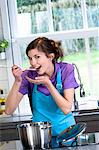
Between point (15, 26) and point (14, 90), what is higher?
point (15, 26)

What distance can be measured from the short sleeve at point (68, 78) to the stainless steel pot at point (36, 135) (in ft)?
1.25

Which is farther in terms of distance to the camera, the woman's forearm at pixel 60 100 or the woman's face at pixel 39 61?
the woman's face at pixel 39 61

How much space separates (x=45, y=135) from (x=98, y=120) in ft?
5.72

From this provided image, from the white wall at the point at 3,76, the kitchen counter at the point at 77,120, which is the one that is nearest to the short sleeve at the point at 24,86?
the kitchen counter at the point at 77,120

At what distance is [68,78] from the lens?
1.93 metres

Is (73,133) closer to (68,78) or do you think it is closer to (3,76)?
(68,78)

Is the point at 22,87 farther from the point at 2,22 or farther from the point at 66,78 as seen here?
the point at 2,22

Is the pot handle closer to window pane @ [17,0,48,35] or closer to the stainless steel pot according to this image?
the stainless steel pot

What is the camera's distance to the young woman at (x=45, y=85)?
187cm

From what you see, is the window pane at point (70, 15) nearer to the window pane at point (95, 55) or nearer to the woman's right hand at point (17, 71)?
the window pane at point (95, 55)

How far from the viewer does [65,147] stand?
60.7 inches

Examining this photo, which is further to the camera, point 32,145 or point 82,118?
point 82,118

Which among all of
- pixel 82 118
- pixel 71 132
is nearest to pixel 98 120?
pixel 82 118

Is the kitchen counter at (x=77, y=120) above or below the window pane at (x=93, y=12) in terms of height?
below
